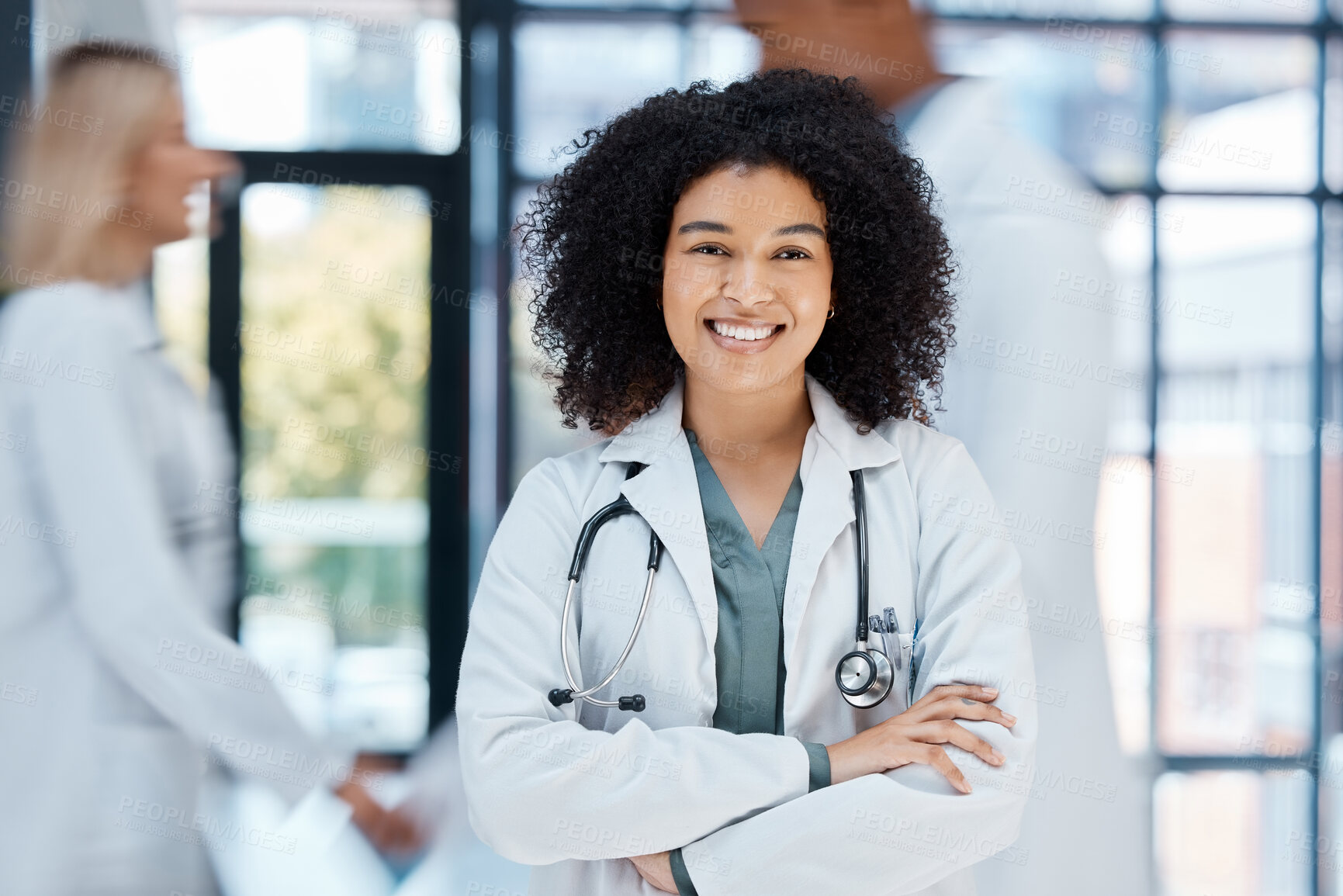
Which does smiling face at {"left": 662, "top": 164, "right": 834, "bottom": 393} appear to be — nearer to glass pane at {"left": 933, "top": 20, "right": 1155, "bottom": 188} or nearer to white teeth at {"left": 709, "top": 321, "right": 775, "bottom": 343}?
white teeth at {"left": 709, "top": 321, "right": 775, "bottom": 343}

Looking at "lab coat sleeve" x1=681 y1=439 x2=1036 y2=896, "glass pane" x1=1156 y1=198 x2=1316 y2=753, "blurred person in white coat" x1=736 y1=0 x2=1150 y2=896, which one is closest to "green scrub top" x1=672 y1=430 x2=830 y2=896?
"lab coat sleeve" x1=681 y1=439 x2=1036 y2=896

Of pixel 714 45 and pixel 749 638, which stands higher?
pixel 714 45

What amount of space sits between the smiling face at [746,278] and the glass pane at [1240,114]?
1.84 metres

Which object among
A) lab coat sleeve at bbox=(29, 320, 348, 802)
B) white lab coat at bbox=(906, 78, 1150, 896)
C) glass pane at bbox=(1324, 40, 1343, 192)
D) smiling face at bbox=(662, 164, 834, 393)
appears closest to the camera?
smiling face at bbox=(662, 164, 834, 393)

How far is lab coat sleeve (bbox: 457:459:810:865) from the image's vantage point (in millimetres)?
1053

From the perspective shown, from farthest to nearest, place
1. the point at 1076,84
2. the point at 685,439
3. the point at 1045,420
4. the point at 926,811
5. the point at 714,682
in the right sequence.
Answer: the point at 1076,84 → the point at 1045,420 → the point at 685,439 → the point at 714,682 → the point at 926,811

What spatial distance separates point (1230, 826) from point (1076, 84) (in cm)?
201

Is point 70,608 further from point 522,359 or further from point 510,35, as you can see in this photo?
point 510,35

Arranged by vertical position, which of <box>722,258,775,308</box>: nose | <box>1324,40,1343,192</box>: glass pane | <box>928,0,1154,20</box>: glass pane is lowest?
<box>722,258,775,308</box>: nose

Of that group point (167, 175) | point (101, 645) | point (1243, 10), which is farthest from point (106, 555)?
point (1243, 10)

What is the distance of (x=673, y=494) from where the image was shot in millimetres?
1197

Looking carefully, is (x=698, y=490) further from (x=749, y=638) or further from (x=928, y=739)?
(x=928, y=739)

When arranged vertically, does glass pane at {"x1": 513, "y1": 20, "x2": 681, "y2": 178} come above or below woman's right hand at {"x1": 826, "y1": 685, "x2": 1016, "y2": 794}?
above

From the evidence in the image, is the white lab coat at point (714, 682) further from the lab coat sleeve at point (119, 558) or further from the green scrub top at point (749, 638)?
the lab coat sleeve at point (119, 558)
